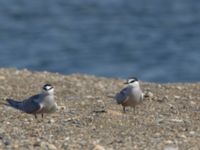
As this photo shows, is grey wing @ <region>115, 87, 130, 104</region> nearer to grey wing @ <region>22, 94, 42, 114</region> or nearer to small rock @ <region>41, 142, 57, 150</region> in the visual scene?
grey wing @ <region>22, 94, 42, 114</region>

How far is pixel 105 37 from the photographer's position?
4009 cm

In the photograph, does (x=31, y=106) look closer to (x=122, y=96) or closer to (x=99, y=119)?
(x=99, y=119)

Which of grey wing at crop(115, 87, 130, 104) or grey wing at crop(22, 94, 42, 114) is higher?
grey wing at crop(115, 87, 130, 104)

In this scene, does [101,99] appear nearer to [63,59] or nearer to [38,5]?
[63,59]

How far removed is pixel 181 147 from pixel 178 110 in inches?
105

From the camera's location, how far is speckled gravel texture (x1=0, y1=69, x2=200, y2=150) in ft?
40.5

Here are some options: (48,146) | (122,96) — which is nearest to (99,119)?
(122,96)

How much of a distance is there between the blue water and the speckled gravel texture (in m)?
12.0

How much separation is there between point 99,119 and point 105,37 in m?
26.4

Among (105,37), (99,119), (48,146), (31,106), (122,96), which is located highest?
(105,37)

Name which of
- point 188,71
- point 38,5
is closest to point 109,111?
→ point 188,71

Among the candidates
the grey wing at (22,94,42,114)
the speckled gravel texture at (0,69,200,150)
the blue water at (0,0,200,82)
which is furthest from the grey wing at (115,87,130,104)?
the blue water at (0,0,200,82)

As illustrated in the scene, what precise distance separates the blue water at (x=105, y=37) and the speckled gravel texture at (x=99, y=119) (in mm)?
12020

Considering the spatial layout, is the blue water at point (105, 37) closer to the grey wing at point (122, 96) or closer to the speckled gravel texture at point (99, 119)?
the speckled gravel texture at point (99, 119)
